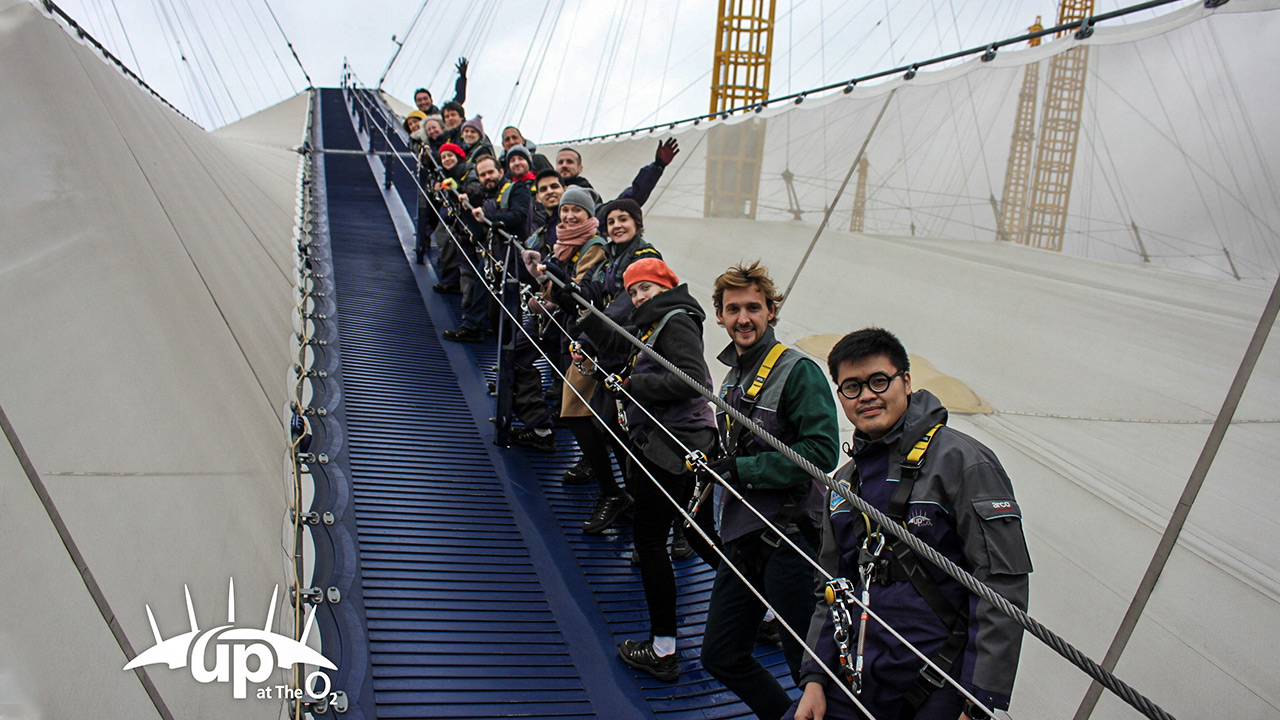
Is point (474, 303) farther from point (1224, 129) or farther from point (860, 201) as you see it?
point (1224, 129)

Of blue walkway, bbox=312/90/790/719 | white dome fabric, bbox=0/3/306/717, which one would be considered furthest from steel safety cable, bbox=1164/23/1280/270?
white dome fabric, bbox=0/3/306/717

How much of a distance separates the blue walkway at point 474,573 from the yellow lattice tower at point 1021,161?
85.7 inches

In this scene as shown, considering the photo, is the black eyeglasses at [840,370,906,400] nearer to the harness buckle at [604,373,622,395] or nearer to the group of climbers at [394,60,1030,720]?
the group of climbers at [394,60,1030,720]

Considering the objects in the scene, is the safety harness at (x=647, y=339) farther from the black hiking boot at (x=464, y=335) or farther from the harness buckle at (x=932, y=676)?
the black hiking boot at (x=464, y=335)

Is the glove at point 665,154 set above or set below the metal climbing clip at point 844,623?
above

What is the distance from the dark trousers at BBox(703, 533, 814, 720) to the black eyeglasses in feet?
2.19

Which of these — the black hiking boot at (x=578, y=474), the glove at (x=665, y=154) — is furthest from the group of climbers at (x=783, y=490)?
the glove at (x=665, y=154)

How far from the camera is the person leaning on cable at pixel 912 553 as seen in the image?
1.51m

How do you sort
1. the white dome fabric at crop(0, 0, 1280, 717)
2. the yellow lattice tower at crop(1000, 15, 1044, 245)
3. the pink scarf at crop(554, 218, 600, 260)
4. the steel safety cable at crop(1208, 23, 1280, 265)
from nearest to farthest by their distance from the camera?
the white dome fabric at crop(0, 0, 1280, 717)
the steel safety cable at crop(1208, 23, 1280, 265)
the yellow lattice tower at crop(1000, 15, 1044, 245)
the pink scarf at crop(554, 218, 600, 260)

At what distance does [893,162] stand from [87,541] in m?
4.08

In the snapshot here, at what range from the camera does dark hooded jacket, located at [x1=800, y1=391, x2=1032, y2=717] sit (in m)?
1.50

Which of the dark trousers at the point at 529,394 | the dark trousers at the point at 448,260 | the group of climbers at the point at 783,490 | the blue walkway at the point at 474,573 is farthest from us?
the dark trousers at the point at 448,260

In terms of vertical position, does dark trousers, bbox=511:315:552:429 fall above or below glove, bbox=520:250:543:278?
below

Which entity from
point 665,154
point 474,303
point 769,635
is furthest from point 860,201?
point 474,303
